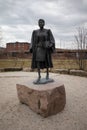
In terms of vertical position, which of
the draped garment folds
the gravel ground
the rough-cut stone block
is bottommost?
the gravel ground

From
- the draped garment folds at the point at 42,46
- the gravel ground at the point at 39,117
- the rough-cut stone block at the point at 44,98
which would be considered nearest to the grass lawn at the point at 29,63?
the gravel ground at the point at 39,117

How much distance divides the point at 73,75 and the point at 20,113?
6130mm

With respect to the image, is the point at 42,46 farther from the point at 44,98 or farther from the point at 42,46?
the point at 44,98

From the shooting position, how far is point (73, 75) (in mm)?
10305

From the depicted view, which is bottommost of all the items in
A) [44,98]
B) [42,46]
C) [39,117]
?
[39,117]

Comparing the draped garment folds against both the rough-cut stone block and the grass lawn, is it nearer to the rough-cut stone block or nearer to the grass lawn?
the rough-cut stone block

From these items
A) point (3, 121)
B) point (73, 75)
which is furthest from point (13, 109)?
point (73, 75)

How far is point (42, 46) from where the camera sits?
4801 mm

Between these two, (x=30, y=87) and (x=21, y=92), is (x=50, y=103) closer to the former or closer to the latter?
(x=30, y=87)

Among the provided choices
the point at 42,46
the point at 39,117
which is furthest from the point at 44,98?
the point at 42,46

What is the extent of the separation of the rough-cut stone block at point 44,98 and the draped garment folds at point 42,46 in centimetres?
61

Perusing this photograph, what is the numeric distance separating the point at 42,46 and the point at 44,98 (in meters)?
1.32

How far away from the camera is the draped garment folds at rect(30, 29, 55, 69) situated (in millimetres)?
4793

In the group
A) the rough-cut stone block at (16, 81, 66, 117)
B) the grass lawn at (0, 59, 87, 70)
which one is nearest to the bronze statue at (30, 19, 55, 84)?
the rough-cut stone block at (16, 81, 66, 117)
